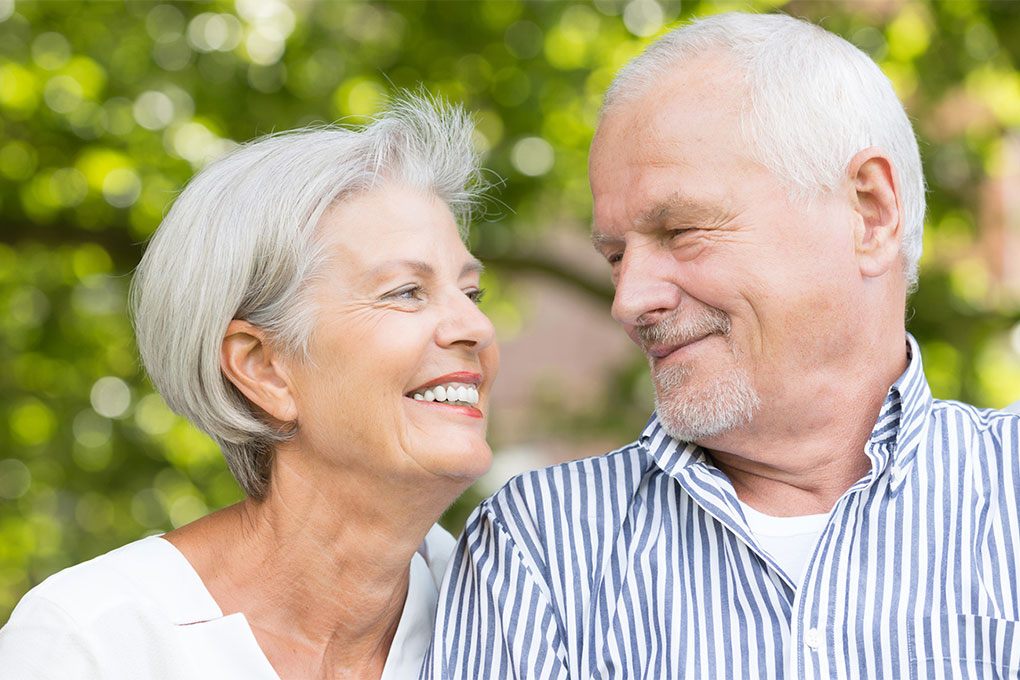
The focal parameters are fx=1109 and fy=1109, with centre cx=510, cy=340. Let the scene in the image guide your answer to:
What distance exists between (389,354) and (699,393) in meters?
0.59

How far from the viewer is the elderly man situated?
77.2 inches

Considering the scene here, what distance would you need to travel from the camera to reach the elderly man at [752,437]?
1.96 meters

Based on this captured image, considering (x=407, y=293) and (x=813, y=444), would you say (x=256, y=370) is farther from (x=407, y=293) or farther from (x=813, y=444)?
(x=813, y=444)

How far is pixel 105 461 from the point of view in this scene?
5.76 m

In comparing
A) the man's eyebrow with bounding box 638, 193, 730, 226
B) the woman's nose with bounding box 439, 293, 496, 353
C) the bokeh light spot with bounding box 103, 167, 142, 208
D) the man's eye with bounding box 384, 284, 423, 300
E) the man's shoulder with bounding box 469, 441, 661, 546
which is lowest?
the man's shoulder with bounding box 469, 441, 661, 546

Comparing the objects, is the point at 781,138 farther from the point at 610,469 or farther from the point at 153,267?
the point at 153,267

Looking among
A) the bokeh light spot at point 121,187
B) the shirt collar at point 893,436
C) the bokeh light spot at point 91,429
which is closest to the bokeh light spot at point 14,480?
the bokeh light spot at point 91,429

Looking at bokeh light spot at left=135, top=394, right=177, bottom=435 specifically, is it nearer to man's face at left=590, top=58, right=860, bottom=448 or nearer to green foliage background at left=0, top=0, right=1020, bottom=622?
green foliage background at left=0, top=0, right=1020, bottom=622

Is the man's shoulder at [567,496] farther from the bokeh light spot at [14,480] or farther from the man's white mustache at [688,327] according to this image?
the bokeh light spot at [14,480]

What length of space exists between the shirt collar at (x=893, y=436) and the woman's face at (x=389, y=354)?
1.13ft

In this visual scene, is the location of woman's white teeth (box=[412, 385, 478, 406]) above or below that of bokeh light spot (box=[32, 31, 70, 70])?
below

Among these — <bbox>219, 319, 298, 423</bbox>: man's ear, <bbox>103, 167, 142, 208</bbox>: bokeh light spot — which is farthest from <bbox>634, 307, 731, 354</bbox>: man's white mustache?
<bbox>103, 167, 142, 208</bbox>: bokeh light spot

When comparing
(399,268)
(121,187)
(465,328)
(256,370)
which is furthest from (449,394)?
(121,187)

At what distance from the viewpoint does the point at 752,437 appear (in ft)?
7.08
